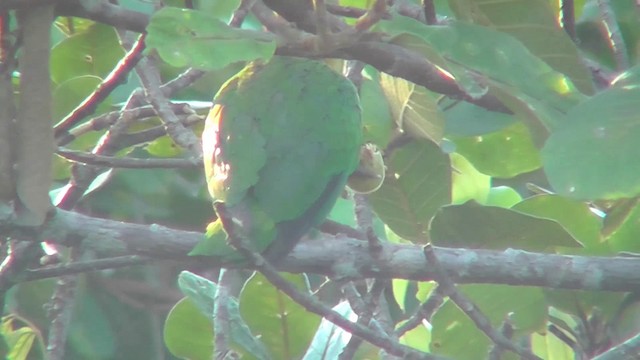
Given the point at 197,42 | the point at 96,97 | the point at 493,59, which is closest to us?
the point at 197,42

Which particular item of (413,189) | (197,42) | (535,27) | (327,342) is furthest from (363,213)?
(197,42)

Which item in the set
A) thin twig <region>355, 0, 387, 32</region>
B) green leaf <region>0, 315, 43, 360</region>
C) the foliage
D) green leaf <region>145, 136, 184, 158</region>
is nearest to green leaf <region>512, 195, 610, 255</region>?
the foliage

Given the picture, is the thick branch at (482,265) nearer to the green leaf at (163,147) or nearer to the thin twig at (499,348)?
the thin twig at (499,348)

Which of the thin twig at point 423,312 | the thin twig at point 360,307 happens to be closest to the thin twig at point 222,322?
the thin twig at point 360,307

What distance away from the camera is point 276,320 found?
5.64 feet

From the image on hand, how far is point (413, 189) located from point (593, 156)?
0.69 m

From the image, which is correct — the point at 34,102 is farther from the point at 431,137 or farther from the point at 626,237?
the point at 626,237

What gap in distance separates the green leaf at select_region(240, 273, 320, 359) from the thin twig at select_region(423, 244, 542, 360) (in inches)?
14.9

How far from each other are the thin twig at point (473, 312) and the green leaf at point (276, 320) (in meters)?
0.38

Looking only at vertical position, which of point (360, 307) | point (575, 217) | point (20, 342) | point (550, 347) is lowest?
point (20, 342)

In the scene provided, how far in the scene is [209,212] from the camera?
2.75 m

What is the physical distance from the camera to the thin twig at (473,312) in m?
1.37

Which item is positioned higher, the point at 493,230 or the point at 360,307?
the point at 493,230

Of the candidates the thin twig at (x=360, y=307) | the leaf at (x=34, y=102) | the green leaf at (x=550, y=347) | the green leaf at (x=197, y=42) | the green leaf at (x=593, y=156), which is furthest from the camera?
the green leaf at (x=550, y=347)
